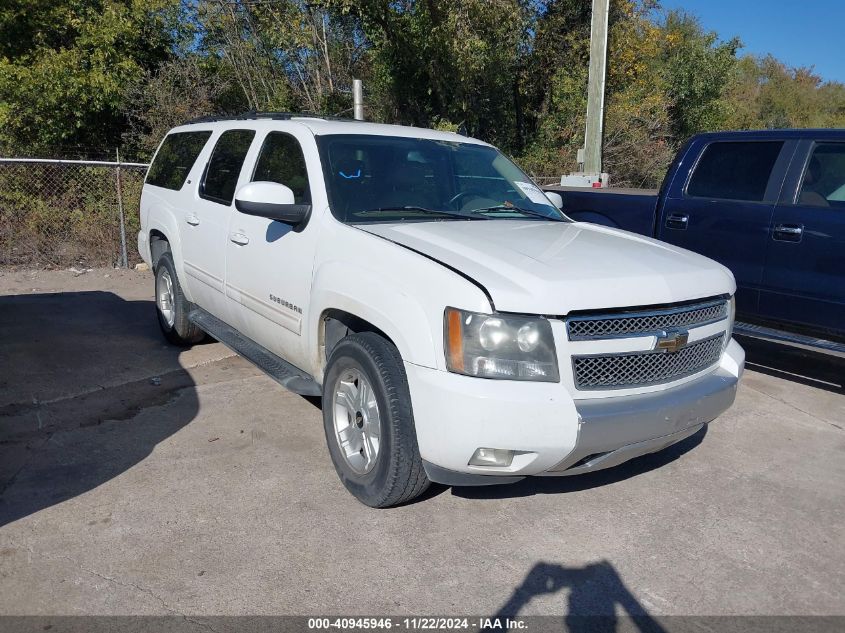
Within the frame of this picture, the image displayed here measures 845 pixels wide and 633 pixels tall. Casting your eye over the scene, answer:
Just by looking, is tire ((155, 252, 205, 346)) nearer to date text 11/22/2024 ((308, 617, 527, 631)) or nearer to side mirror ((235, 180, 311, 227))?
side mirror ((235, 180, 311, 227))

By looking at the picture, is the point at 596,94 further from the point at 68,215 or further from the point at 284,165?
the point at 68,215

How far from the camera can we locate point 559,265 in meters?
3.24

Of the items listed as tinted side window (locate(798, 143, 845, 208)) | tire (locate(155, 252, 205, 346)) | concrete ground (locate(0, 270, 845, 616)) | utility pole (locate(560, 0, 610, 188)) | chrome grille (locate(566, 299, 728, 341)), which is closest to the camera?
concrete ground (locate(0, 270, 845, 616))

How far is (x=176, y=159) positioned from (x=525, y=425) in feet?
15.3

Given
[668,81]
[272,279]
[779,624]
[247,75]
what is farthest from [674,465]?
[668,81]

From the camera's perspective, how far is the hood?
2.99 metres

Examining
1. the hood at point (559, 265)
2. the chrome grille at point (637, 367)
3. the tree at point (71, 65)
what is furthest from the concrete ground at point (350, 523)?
the tree at point (71, 65)

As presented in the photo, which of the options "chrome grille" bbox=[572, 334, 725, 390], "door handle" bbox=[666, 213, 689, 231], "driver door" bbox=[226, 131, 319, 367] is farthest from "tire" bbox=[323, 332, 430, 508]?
"door handle" bbox=[666, 213, 689, 231]

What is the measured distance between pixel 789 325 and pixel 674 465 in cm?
212

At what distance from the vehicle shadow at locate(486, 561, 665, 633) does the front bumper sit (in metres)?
0.42

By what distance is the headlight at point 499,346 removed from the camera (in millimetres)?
2953

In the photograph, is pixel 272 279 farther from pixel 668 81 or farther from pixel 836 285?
pixel 668 81

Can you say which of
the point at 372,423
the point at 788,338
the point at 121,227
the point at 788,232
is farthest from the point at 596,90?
the point at 372,423

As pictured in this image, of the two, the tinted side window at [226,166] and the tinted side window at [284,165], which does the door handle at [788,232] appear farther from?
the tinted side window at [226,166]
